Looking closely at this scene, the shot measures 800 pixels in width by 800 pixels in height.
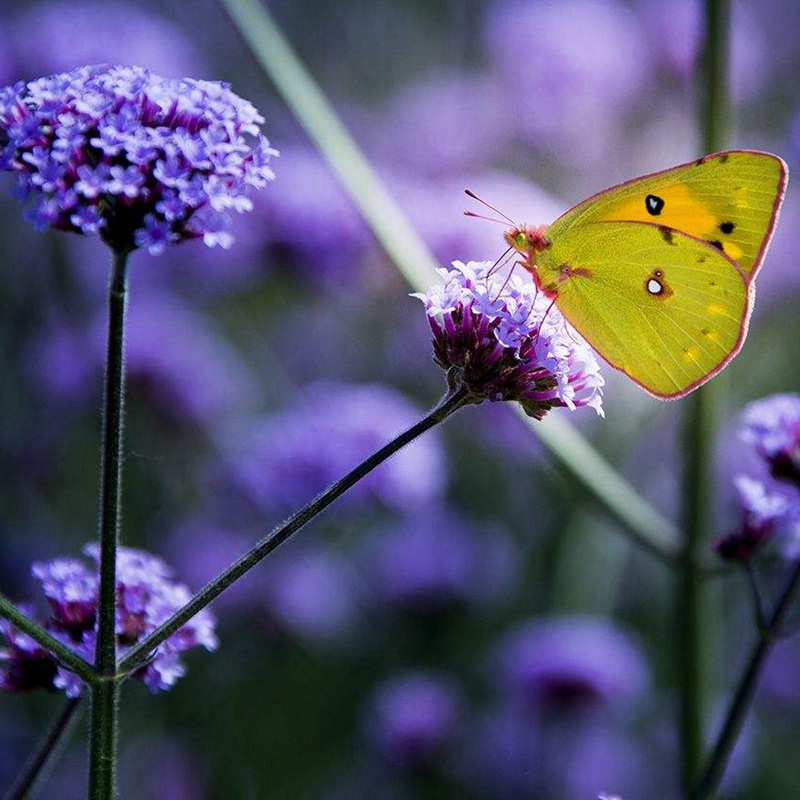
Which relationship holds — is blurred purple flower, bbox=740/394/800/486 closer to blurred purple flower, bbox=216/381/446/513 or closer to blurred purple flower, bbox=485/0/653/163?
blurred purple flower, bbox=216/381/446/513

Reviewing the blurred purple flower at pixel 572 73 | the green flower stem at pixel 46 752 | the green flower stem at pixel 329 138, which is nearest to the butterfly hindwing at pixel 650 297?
the green flower stem at pixel 329 138

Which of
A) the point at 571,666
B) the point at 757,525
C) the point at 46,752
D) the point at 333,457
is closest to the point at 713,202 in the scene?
the point at 757,525

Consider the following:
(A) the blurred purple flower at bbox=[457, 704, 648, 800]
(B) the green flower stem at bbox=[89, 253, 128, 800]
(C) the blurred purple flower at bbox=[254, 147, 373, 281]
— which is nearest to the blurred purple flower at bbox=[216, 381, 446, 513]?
(C) the blurred purple flower at bbox=[254, 147, 373, 281]

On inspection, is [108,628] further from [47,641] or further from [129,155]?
[129,155]

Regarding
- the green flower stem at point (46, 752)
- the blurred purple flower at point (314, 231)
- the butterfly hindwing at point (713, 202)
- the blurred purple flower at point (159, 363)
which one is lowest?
the green flower stem at point (46, 752)

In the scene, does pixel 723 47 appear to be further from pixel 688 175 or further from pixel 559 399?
pixel 559 399

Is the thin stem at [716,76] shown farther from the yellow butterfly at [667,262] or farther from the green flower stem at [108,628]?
the green flower stem at [108,628]
